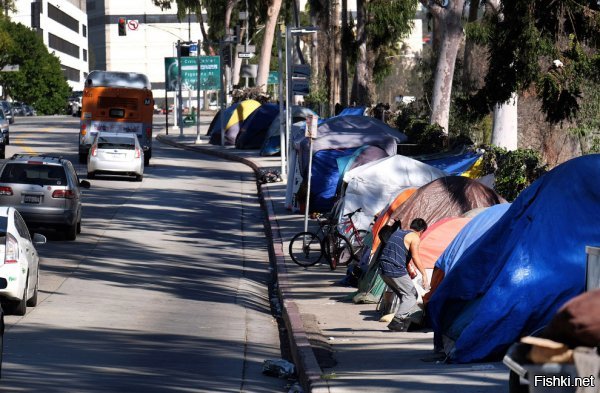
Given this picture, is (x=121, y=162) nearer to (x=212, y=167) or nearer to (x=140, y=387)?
(x=212, y=167)

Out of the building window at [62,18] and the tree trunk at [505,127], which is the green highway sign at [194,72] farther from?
the building window at [62,18]

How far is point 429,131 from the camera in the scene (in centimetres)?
3472

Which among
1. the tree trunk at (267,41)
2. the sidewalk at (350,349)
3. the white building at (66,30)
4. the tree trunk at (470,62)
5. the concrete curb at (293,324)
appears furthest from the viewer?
the white building at (66,30)

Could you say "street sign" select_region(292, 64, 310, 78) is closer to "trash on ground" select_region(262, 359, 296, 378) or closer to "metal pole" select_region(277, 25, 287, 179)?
"metal pole" select_region(277, 25, 287, 179)

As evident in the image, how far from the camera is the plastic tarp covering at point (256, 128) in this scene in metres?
60.7

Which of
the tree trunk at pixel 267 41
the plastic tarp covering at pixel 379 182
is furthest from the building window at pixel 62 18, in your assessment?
the plastic tarp covering at pixel 379 182

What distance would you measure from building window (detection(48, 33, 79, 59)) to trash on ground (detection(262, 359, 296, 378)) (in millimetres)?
142792

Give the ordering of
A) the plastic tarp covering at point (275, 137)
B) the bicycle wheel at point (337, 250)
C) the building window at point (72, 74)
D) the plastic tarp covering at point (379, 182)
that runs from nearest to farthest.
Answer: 1. the bicycle wheel at point (337, 250)
2. the plastic tarp covering at point (379, 182)
3. the plastic tarp covering at point (275, 137)
4. the building window at point (72, 74)

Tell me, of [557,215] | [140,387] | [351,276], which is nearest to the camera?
[140,387]

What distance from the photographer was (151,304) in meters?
19.0

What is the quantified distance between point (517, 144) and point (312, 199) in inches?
229

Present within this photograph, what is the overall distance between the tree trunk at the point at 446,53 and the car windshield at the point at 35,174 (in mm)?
12449

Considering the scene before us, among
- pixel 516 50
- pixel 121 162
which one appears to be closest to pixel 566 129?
pixel 516 50

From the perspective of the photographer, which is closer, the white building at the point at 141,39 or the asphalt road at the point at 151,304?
the asphalt road at the point at 151,304
